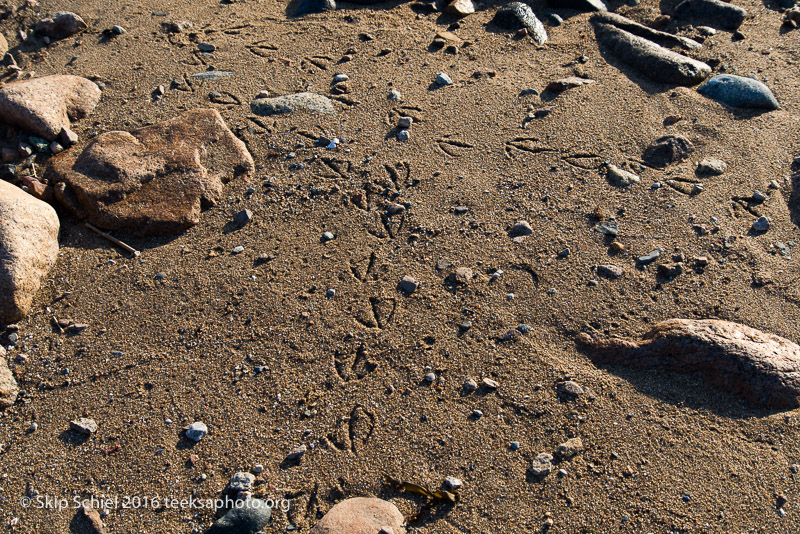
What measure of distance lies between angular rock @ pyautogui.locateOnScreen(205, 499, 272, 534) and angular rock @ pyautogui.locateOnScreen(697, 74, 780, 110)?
11.5 ft

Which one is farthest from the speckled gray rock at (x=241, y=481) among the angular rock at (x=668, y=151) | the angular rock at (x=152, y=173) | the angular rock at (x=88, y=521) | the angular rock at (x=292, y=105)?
the angular rock at (x=668, y=151)

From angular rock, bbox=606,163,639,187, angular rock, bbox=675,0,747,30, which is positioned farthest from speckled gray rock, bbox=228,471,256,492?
angular rock, bbox=675,0,747,30

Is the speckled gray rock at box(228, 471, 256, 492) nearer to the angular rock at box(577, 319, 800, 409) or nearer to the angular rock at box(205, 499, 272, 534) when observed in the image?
the angular rock at box(205, 499, 272, 534)

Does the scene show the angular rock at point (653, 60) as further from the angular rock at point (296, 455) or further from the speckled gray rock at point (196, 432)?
the speckled gray rock at point (196, 432)

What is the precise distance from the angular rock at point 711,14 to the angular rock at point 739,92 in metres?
0.83

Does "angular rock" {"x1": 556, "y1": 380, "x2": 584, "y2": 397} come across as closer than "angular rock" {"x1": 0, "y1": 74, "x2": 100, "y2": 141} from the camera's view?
Yes

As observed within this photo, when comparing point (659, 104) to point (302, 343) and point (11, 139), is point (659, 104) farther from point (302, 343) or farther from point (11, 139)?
point (11, 139)

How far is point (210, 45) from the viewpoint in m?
3.92

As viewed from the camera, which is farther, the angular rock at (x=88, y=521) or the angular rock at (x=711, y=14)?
the angular rock at (x=711, y=14)

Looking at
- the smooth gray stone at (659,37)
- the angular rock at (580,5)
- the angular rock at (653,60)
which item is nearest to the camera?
the angular rock at (653,60)

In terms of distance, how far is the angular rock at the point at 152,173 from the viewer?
289cm

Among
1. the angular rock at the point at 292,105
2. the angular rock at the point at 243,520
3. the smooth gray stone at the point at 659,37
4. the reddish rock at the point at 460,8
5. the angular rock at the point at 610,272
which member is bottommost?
the angular rock at the point at 243,520

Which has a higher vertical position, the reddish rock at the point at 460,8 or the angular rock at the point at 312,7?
the reddish rock at the point at 460,8

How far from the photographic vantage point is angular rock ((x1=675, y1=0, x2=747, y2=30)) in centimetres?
431
